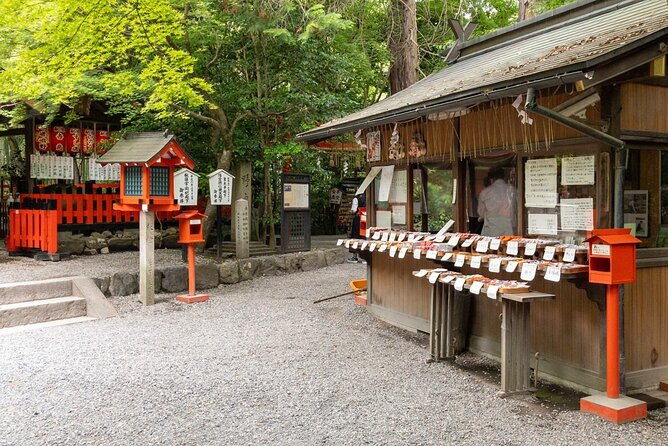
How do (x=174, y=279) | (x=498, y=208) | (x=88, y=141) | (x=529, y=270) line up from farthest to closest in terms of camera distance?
(x=88, y=141) → (x=174, y=279) → (x=498, y=208) → (x=529, y=270)

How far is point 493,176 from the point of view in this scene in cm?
714

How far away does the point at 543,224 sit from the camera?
6.33 m

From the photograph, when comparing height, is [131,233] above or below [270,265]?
above

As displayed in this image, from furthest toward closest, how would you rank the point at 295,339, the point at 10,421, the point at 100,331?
the point at 100,331 < the point at 295,339 < the point at 10,421

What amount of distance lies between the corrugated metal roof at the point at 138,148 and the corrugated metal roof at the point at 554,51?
345cm

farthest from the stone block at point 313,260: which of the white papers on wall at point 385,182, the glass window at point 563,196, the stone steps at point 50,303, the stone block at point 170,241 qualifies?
the glass window at point 563,196

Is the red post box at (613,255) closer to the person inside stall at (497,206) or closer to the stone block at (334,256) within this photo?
the person inside stall at (497,206)

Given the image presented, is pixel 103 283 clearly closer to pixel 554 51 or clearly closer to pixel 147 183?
pixel 147 183

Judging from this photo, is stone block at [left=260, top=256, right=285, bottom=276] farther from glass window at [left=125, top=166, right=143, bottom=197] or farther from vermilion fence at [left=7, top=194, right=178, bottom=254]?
vermilion fence at [left=7, top=194, right=178, bottom=254]

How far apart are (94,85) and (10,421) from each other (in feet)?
30.8

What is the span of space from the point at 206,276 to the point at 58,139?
6.77m

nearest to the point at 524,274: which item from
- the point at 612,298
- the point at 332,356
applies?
the point at 612,298

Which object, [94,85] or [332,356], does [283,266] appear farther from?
[332,356]

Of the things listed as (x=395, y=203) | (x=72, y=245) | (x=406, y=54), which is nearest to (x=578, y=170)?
(x=395, y=203)
